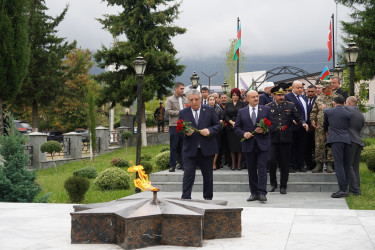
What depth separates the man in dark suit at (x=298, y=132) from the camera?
1128 cm

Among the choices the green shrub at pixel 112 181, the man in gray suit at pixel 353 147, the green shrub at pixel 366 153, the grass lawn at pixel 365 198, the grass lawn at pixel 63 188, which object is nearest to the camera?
the grass lawn at pixel 365 198

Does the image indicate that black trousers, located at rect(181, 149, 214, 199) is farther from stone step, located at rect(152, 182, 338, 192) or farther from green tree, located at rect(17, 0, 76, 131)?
green tree, located at rect(17, 0, 76, 131)

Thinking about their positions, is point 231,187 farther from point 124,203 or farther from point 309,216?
point 124,203

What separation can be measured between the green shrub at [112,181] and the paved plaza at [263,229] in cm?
457

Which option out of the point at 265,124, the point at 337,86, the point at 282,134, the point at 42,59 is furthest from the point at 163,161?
the point at 42,59

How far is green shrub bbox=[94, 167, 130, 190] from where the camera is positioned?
526 inches

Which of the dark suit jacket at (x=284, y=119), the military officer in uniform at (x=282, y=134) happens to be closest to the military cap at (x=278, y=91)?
the military officer in uniform at (x=282, y=134)

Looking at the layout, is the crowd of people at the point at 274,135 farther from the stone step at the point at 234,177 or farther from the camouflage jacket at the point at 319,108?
the stone step at the point at 234,177

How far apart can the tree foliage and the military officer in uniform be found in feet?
65.9

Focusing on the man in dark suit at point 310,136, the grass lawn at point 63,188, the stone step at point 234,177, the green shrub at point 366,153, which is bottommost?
the grass lawn at point 63,188

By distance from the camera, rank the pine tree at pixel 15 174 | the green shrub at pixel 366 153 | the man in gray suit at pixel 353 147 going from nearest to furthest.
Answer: the man in gray suit at pixel 353 147 → the pine tree at pixel 15 174 → the green shrub at pixel 366 153

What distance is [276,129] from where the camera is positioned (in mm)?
10141

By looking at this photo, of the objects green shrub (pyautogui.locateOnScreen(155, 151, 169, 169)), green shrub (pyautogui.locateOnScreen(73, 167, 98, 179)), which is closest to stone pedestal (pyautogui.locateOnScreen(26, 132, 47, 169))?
green shrub (pyautogui.locateOnScreen(73, 167, 98, 179))

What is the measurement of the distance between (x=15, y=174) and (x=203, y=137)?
4969 mm
